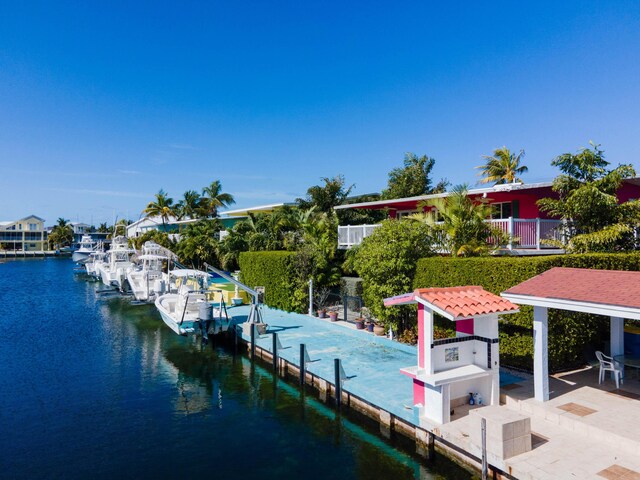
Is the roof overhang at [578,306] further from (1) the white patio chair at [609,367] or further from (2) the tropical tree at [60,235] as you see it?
(2) the tropical tree at [60,235]

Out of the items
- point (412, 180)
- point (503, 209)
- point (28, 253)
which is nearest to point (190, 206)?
point (412, 180)

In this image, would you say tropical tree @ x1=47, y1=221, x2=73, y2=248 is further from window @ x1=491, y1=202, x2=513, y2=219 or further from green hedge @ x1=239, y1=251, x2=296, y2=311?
window @ x1=491, y1=202, x2=513, y2=219

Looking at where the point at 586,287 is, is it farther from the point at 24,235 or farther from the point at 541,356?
the point at 24,235

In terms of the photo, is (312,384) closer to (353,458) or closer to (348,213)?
(353,458)

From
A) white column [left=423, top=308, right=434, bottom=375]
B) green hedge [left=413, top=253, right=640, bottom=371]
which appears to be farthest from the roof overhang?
white column [left=423, top=308, right=434, bottom=375]

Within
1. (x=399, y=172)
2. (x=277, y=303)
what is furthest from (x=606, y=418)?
(x=399, y=172)

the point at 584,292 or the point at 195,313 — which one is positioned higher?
the point at 584,292
